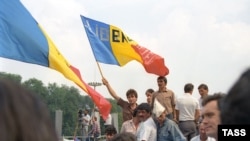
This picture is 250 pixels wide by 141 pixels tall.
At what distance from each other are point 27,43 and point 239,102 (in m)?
9.36

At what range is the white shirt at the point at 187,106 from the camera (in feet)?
34.4

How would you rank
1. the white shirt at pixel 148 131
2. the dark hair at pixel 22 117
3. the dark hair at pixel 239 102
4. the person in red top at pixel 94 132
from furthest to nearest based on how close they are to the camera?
the person in red top at pixel 94 132
the white shirt at pixel 148 131
the dark hair at pixel 22 117
the dark hair at pixel 239 102

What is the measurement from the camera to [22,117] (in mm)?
1566

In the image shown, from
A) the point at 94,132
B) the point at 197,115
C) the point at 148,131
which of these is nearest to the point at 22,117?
the point at 148,131

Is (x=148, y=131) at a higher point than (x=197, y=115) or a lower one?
lower

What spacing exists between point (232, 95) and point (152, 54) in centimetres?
1241

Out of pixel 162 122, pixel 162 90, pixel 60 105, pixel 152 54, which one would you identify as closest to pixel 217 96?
pixel 162 122

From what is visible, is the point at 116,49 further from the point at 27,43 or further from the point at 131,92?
the point at 131,92

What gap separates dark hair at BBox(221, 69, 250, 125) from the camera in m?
1.44

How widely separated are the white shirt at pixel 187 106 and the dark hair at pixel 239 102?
8.99 meters

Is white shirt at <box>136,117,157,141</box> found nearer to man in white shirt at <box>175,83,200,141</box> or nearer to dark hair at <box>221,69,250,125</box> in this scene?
man in white shirt at <box>175,83,200,141</box>

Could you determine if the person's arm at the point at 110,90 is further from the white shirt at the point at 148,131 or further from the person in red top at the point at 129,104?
the white shirt at the point at 148,131

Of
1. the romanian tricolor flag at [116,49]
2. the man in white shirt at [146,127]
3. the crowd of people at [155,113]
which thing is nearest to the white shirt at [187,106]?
the crowd of people at [155,113]

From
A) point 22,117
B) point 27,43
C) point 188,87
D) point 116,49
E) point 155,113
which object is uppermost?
point 116,49
